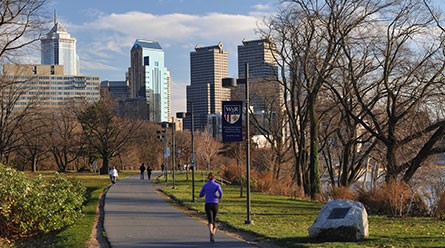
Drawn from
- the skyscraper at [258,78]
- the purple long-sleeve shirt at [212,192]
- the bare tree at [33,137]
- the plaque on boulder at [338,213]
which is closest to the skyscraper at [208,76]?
the bare tree at [33,137]

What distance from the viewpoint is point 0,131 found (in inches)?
2345

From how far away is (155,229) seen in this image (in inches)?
658

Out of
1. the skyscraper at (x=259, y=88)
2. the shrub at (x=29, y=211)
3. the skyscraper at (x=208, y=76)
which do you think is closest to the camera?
the shrub at (x=29, y=211)

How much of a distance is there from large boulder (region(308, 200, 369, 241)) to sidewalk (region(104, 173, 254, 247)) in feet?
6.03

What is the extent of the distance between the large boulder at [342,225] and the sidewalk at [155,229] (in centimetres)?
184

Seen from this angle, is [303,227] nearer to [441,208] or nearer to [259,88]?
[441,208]

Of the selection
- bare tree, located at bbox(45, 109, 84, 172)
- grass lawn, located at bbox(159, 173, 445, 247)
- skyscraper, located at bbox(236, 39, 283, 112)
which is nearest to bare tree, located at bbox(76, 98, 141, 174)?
bare tree, located at bbox(45, 109, 84, 172)

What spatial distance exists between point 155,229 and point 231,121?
15.8ft

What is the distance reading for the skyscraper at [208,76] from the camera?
294 feet

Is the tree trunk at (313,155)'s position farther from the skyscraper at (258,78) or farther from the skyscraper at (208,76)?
the skyscraper at (208,76)

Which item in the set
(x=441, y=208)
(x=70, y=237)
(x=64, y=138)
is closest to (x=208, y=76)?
(x=64, y=138)

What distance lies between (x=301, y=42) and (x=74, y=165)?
66425 mm

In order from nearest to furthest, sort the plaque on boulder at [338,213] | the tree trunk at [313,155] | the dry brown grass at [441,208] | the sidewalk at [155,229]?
the plaque on boulder at [338,213]
the sidewalk at [155,229]
the dry brown grass at [441,208]
the tree trunk at [313,155]

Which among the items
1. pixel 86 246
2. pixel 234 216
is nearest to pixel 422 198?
pixel 234 216
